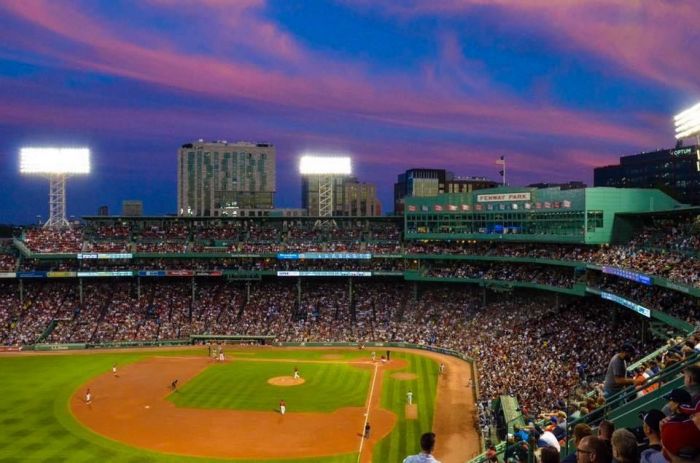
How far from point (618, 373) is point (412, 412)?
26.7 m

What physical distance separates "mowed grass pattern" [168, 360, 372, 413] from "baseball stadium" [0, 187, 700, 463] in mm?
255

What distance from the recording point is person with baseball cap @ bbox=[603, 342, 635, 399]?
1390 centimetres

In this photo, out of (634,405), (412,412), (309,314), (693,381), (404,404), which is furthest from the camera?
(309,314)

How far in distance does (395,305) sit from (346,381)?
2248 cm

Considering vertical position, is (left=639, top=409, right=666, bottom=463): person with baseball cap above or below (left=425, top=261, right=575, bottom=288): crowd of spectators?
above

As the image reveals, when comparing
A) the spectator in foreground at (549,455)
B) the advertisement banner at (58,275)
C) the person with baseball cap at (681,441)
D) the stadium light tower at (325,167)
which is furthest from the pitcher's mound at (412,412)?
the advertisement banner at (58,275)

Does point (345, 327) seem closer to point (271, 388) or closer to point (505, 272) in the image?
point (505, 272)

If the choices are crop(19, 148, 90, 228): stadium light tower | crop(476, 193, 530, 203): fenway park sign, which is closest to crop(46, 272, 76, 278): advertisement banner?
crop(19, 148, 90, 228): stadium light tower

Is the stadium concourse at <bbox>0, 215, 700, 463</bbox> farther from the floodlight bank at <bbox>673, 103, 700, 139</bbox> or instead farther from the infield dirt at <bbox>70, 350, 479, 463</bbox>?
the floodlight bank at <bbox>673, 103, 700, 139</bbox>

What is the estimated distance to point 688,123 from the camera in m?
32.6

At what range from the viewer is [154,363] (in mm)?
54500

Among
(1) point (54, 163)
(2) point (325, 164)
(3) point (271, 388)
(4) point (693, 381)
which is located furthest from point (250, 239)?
(4) point (693, 381)

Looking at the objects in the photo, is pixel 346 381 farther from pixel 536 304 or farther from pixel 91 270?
pixel 91 270

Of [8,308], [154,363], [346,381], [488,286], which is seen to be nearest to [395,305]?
[488,286]
